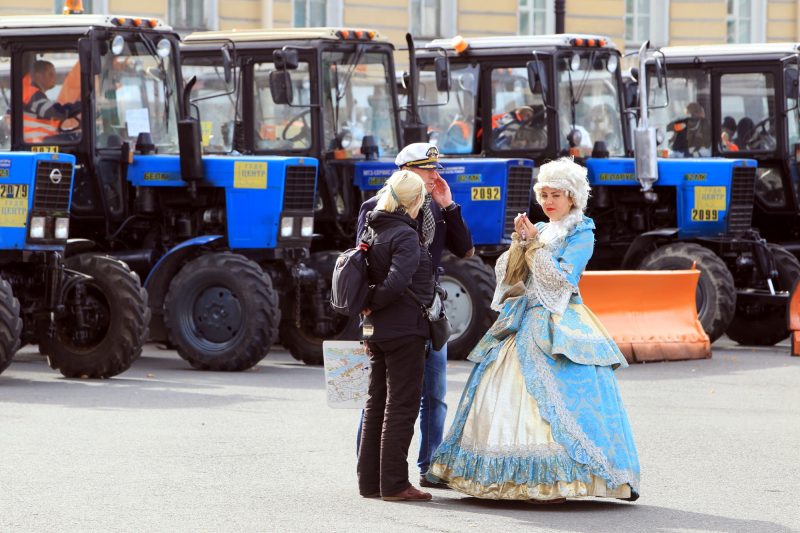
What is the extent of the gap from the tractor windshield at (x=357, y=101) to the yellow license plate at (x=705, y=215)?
130 inches

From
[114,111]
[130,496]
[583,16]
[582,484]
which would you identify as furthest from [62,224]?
[583,16]

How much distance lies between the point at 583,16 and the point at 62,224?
18.6 m

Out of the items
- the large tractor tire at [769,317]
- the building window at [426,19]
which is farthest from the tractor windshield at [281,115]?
the building window at [426,19]

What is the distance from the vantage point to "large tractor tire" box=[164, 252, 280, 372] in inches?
583

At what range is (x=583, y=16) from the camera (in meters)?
31.2

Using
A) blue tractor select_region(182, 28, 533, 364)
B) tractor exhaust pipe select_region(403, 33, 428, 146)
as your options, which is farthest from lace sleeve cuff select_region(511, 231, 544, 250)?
tractor exhaust pipe select_region(403, 33, 428, 146)

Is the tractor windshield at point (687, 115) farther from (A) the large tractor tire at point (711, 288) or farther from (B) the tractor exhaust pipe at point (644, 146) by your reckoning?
(A) the large tractor tire at point (711, 288)

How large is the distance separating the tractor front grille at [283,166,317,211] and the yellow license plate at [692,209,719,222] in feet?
15.4

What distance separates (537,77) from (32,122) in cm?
517

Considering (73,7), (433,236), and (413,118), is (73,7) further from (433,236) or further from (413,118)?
(433,236)

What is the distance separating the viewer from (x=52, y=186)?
45.5 ft

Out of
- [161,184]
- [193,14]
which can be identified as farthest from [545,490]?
[193,14]

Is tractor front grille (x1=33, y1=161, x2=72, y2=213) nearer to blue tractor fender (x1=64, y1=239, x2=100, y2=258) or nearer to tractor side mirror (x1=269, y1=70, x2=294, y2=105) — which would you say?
blue tractor fender (x1=64, y1=239, x2=100, y2=258)

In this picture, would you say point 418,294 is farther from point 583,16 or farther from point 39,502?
point 583,16
